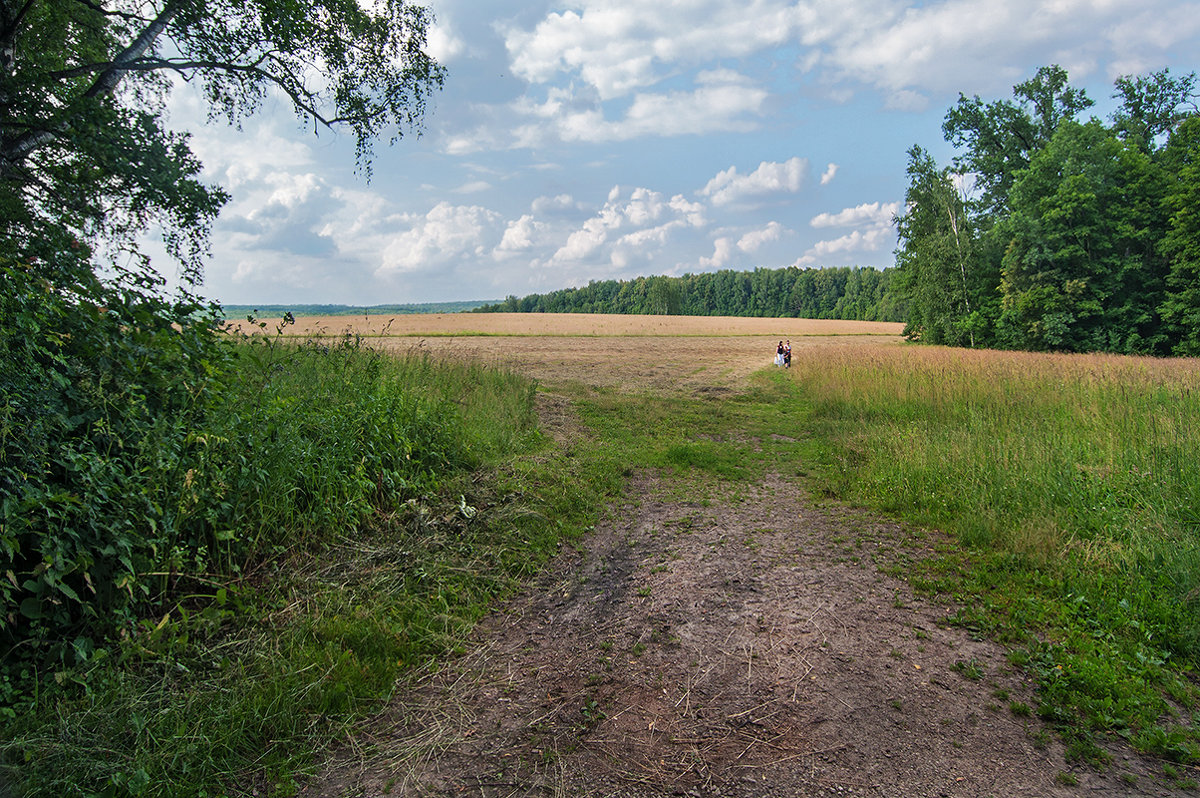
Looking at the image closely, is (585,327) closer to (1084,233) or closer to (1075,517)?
(1084,233)

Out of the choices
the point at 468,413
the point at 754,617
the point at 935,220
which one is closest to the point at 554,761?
the point at 754,617

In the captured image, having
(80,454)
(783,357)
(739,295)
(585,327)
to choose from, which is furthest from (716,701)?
(739,295)

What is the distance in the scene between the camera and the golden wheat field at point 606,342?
20.8 metres

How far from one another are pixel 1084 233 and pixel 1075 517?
105 ft

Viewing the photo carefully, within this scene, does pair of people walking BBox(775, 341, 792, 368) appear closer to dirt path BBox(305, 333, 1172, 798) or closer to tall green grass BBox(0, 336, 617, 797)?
tall green grass BBox(0, 336, 617, 797)

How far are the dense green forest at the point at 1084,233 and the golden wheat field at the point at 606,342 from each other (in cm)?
962

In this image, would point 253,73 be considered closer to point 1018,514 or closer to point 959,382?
point 1018,514

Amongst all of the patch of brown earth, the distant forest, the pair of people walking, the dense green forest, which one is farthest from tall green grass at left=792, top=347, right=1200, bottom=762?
the distant forest

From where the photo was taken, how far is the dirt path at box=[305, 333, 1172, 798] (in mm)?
2678

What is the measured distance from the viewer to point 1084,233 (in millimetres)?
28172

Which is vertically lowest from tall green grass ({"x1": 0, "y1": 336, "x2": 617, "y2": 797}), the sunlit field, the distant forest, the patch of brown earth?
the patch of brown earth

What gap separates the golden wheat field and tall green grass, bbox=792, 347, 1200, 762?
8.17 meters

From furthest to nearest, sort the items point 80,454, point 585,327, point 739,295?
1. point 739,295
2. point 585,327
3. point 80,454

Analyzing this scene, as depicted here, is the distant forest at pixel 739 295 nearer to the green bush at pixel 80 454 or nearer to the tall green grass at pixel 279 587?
the tall green grass at pixel 279 587
